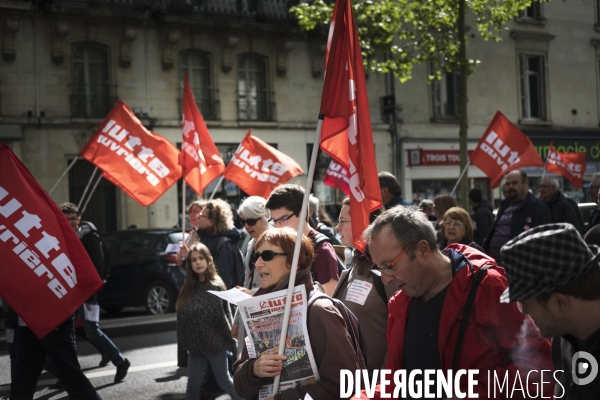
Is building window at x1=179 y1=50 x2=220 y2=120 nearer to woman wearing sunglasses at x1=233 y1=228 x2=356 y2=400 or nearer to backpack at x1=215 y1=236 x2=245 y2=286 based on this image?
backpack at x1=215 y1=236 x2=245 y2=286

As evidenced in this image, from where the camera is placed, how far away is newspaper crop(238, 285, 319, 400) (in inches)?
137

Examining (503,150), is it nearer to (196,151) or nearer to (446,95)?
(196,151)

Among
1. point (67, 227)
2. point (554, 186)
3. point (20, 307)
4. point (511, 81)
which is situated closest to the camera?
point (20, 307)

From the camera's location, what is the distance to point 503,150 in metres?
12.7

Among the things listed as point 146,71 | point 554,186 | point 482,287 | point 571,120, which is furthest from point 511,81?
point 482,287

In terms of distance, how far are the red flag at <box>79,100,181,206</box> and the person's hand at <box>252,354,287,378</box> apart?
628 centimetres

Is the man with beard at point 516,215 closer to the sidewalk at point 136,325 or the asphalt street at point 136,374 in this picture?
the asphalt street at point 136,374

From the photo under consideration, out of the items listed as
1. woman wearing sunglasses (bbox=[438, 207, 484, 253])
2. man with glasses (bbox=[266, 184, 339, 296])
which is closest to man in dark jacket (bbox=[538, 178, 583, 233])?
woman wearing sunglasses (bbox=[438, 207, 484, 253])

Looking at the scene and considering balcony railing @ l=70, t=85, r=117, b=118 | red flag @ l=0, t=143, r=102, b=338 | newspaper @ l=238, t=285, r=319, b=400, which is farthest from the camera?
balcony railing @ l=70, t=85, r=117, b=118

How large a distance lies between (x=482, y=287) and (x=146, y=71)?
2010 centimetres

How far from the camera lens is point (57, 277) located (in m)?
5.44

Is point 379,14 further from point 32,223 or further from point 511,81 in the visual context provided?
point 32,223

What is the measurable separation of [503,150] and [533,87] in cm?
1826

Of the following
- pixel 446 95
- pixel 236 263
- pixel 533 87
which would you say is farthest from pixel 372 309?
pixel 533 87
